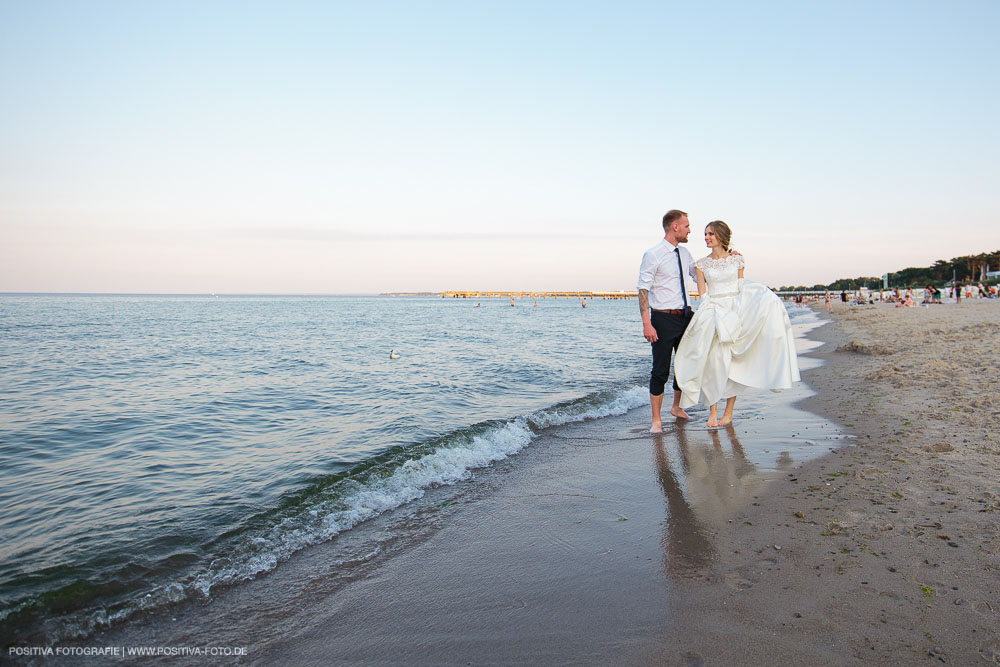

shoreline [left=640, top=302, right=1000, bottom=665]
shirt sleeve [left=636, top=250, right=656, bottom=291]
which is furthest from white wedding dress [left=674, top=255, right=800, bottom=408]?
shoreline [left=640, top=302, right=1000, bottom=665]

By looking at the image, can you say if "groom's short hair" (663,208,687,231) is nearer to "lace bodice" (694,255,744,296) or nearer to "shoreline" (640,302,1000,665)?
"lace bodice" (694,255,744,296)

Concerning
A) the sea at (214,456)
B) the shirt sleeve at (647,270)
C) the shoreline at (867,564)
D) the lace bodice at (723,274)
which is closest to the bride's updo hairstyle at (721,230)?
the lace bodice at (723,274)

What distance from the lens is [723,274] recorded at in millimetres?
6016

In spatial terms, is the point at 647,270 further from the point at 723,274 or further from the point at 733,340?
the point at 733,340

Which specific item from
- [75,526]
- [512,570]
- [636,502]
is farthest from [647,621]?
[75,526]

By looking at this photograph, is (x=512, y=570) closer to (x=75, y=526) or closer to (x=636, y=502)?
(x=636, y=502)

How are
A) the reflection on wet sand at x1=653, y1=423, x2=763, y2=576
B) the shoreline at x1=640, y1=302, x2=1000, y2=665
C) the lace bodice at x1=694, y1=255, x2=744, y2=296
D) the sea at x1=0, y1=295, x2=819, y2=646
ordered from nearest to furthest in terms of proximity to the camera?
the shoreline at x1=640, y1=302, x2=1000, y2=665, the reflection on wet sand at x1=653, y1=423, x2=763, y2=576, the sea at x1=0, y1=295, x2=819, y2=646, the lace bodice at x1=694, y1=255, x2=744, y2=296

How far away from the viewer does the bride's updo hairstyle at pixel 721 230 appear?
5898 mm

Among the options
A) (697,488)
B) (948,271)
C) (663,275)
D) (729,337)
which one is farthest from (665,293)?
(948,271)

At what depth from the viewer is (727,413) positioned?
627 cm

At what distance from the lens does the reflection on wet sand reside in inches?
120

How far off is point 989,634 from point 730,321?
412cm

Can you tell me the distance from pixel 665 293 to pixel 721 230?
88 cm

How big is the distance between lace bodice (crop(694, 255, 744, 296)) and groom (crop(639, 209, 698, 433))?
0.26m
